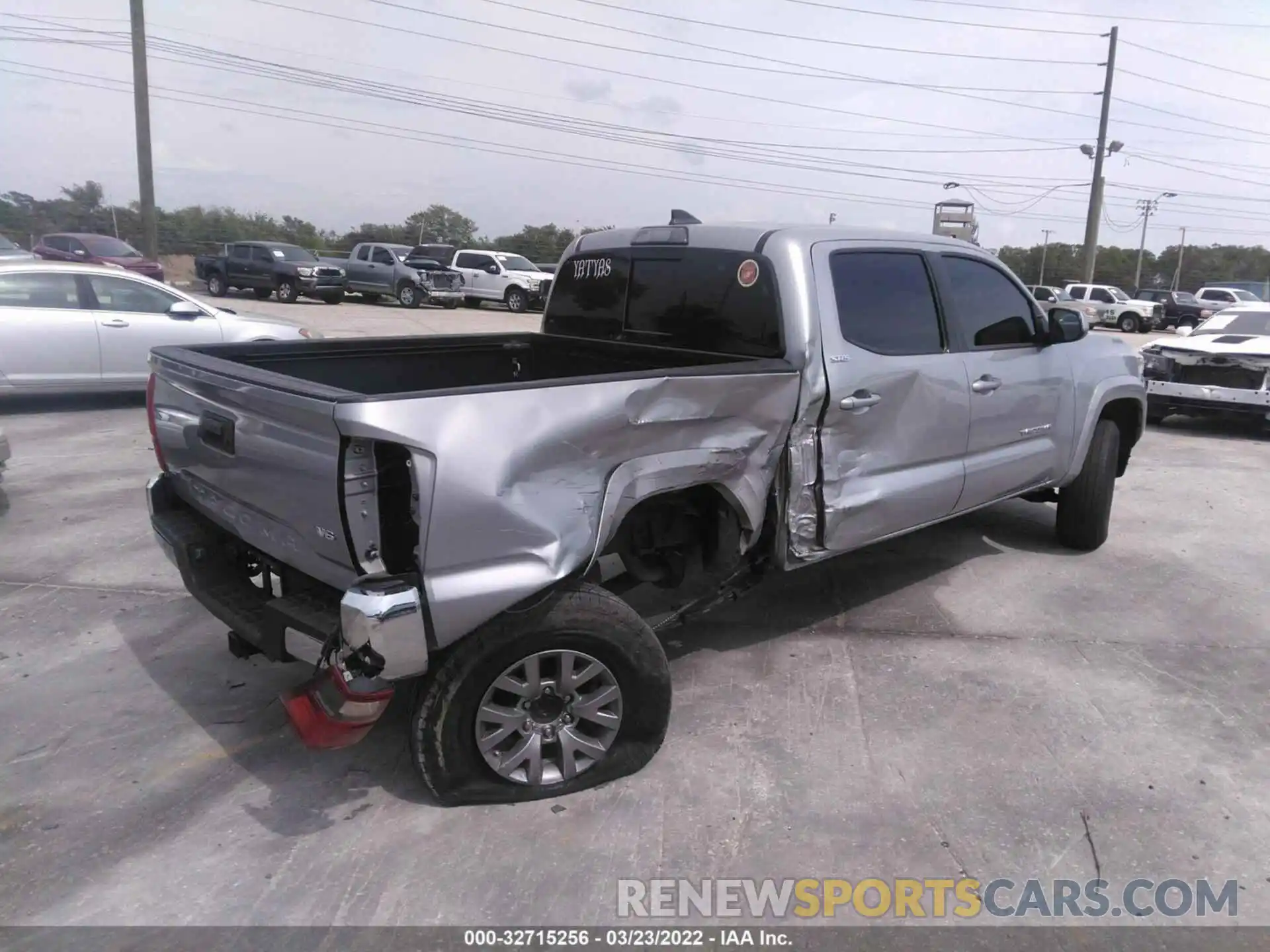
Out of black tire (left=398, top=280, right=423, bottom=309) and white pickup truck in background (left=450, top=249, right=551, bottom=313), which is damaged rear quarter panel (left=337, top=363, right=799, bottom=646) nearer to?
white pickup truck in background (left=450, top=249, right=551, bottom=313)

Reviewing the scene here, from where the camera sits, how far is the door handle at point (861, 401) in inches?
158

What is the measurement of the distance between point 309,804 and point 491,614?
3.53ft

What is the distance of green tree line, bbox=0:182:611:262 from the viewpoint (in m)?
39.6

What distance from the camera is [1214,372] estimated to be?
10.6 metres

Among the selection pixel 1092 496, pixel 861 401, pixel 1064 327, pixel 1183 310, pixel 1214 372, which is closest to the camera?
pixel 861 401

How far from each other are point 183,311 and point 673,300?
26.2 ft

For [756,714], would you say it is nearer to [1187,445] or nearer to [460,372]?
[460,372]

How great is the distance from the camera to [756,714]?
12.8 feet

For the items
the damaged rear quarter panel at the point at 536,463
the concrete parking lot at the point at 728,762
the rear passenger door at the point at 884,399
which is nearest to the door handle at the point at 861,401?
the rear passenger door at the point at 884,399

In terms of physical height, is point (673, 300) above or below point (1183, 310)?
above

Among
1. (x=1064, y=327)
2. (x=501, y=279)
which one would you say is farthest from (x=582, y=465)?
(x=501, y=279)

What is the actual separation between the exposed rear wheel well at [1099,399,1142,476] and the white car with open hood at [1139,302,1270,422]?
4696 mm

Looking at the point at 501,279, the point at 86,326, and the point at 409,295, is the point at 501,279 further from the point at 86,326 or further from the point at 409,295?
the point at 86,326

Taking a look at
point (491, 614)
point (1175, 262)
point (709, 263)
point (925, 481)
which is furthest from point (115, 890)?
point (1175, 262)
